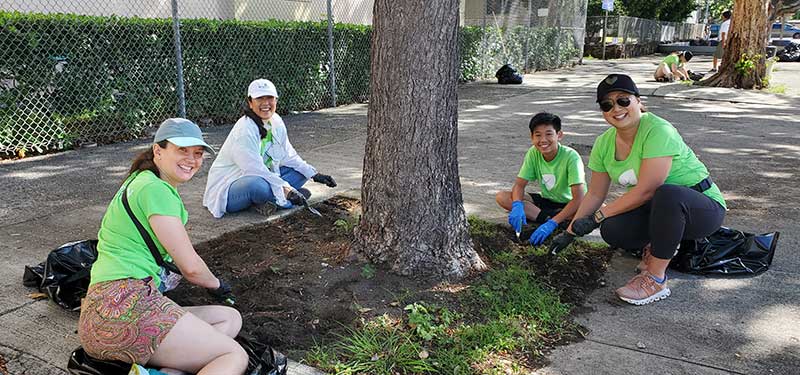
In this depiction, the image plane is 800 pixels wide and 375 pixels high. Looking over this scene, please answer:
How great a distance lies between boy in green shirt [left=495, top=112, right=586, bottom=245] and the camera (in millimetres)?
4160

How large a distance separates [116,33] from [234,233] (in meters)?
4.23

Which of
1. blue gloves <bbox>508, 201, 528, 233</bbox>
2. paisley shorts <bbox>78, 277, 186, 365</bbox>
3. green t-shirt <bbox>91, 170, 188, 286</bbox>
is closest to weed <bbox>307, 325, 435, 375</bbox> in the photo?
paisley shorts <bbox>78, 277, 186, 365</bbox>

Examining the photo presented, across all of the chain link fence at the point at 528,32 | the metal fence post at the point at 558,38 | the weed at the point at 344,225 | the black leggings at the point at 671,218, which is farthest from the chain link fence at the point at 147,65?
the metal fence post at the point at 558,38

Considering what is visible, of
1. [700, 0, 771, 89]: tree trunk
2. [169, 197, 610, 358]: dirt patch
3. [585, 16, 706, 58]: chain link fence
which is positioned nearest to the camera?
[169, 197, 610, 358]: dirt patch

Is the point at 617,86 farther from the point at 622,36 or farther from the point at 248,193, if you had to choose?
the point at 622,36

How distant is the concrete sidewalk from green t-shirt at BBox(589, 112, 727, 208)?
62cm

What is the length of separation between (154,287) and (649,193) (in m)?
2.62

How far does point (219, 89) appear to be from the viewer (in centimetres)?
855

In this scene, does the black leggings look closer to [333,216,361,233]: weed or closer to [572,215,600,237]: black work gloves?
[572,215,600,237]: black work gloves

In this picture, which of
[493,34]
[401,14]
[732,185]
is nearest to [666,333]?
[401,14]

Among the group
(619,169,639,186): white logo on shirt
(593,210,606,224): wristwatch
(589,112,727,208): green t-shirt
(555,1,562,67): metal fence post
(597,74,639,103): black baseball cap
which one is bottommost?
(593,210,606,224): wristwatch

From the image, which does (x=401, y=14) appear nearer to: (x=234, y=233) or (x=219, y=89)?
(x=234, y=233)

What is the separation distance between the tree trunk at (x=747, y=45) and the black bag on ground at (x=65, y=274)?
1400 centimetres

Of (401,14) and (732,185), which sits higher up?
(401,14)
